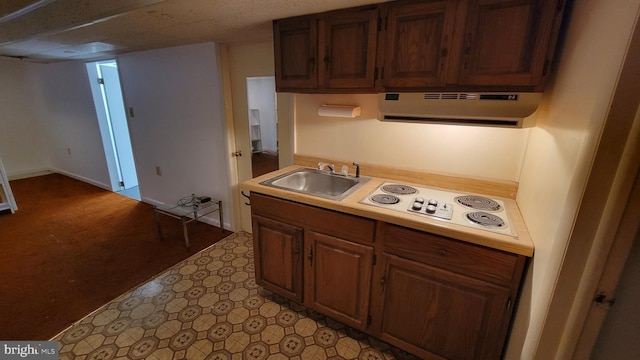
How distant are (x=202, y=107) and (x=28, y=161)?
15.3 ft

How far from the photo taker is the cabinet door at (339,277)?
61.0 inches

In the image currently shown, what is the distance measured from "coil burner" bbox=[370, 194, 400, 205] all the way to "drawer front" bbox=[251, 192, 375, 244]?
141mm

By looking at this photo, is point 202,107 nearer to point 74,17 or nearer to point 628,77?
point 74,17

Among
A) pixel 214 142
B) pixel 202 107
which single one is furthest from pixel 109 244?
pixel 202 107

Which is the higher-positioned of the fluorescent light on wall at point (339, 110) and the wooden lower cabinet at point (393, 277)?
the fluorescent light on wall at point (339, 110)

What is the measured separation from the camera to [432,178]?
1.78 m

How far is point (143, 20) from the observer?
177 cm

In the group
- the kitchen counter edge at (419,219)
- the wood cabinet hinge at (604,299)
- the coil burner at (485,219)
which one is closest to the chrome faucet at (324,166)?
the kitchen counter edge at (419,219)

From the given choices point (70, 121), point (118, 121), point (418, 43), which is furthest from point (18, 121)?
point (418, 43)

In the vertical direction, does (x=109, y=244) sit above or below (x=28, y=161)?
below

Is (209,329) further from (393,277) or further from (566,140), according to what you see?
(566,140)

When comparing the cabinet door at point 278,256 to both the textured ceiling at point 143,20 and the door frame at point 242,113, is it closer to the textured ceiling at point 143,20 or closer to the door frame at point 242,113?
the door frame at point 242,113

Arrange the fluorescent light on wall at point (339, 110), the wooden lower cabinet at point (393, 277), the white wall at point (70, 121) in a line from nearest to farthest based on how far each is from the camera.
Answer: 1. the wooden lower cabinet at point (393, 277)
2. the fluorescent light on wall at point (339, 110)
3. the white wall at point (70, 121)

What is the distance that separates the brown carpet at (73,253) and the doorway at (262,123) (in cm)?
100
